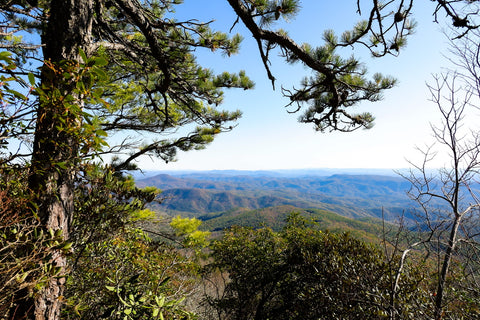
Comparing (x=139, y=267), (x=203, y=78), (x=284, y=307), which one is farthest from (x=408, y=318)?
(x=203, y=78)

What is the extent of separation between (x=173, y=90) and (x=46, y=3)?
2369 millimetres

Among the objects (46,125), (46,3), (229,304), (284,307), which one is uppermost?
(46,3)

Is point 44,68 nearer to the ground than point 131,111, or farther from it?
nearer to the ground

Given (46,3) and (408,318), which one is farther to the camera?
(46,3)

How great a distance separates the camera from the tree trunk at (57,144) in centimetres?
113

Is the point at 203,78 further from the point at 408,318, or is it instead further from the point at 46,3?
the point at 408,318

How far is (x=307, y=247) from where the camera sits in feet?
14.1

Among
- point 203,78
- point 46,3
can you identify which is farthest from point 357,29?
point 46,3

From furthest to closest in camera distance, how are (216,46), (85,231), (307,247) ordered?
(307,247)
(216,46)
(85,231)

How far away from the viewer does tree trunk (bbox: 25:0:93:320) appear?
1.13 meters

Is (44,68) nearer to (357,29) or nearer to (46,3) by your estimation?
(357,29)

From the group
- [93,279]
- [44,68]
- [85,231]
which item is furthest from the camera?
[93,279]

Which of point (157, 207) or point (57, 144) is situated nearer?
point (57, 144)

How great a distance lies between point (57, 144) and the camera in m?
1.13
